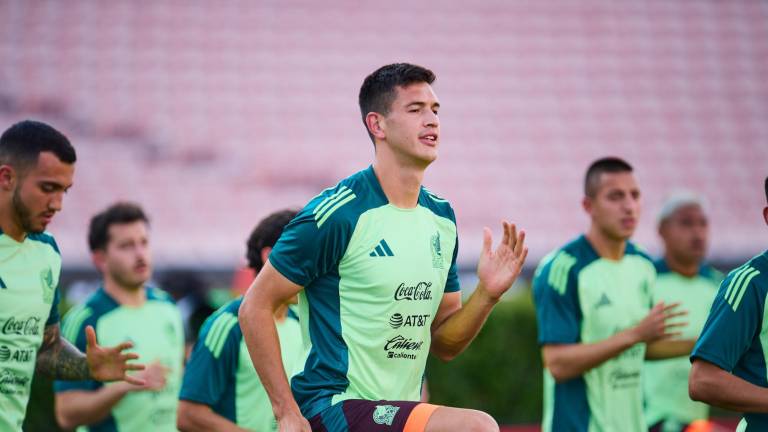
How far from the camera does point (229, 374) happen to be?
588cm

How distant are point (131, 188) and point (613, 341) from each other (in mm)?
12666

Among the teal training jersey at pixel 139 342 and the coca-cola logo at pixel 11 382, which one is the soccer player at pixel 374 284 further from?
the teal training jersey at pixel 139 342

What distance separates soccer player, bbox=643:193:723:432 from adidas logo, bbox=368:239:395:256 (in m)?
3.86

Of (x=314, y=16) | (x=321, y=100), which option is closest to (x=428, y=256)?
(x=321, y=100)

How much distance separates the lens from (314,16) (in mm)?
20547

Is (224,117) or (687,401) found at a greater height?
(224,117)

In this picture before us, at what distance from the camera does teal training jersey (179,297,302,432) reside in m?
5.80

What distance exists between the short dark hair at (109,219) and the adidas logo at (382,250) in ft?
11.5

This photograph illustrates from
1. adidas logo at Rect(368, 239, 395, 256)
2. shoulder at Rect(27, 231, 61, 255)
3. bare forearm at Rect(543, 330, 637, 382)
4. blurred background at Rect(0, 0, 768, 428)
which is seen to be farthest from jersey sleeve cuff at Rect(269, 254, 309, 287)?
blurred background at Rect(0, 0, 768, 428)

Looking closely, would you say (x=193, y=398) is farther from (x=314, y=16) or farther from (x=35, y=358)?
(x=314, y=16)

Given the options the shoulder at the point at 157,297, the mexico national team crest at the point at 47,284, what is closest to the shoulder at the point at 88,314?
the shoulder at the point at 157,297

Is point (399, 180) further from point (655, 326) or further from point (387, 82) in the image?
point (655, 326)

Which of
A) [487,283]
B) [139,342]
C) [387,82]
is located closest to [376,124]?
[387,82]

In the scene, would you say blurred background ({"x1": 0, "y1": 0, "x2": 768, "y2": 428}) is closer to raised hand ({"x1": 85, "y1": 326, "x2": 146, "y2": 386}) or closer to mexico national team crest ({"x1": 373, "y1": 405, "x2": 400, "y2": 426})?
raised hand ({"x1": 85, "y1": 326, "x2": 146, "y2": 386})
